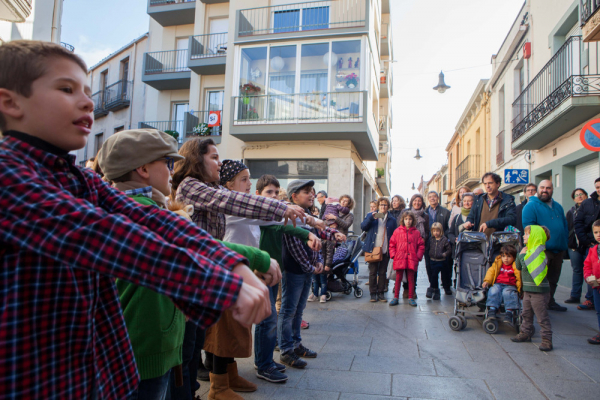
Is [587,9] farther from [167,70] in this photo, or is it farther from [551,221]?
[167,70]

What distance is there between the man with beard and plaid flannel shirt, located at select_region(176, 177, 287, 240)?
5.90 m

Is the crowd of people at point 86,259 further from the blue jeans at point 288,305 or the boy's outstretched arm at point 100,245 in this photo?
the blue jeans at point 288,305

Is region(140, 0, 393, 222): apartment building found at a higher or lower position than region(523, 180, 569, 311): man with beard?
higher

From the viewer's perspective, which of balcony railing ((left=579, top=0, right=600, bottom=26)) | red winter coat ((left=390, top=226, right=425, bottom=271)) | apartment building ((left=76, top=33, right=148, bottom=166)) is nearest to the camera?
red winter coat ((left=390, top=226, right=425, bottom=271))

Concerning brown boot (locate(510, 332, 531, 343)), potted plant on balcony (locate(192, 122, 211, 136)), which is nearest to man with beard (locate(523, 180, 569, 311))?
brown boot (locate(510, 332, 531, 343))

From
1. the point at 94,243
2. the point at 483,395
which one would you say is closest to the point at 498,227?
the point at 483,395

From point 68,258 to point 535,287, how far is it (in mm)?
5398

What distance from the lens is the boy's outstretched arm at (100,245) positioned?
0.99 meters

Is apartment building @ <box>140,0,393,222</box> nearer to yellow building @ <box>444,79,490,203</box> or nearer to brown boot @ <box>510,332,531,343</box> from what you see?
yellow building @ <box>444,79,490,203</box>

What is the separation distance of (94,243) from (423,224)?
823cm

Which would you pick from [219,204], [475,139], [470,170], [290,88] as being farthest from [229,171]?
[475,139]

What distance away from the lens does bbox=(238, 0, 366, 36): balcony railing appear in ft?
51.9

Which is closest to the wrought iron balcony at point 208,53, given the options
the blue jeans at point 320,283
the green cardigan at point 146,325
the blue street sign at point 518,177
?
the blue street sign at point 518,177

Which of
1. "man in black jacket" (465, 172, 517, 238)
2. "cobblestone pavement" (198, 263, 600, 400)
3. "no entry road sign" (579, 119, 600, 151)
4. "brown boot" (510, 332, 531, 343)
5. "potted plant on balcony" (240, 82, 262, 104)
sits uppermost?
"potted plant on balcony" (240, 82, 262, 104)
